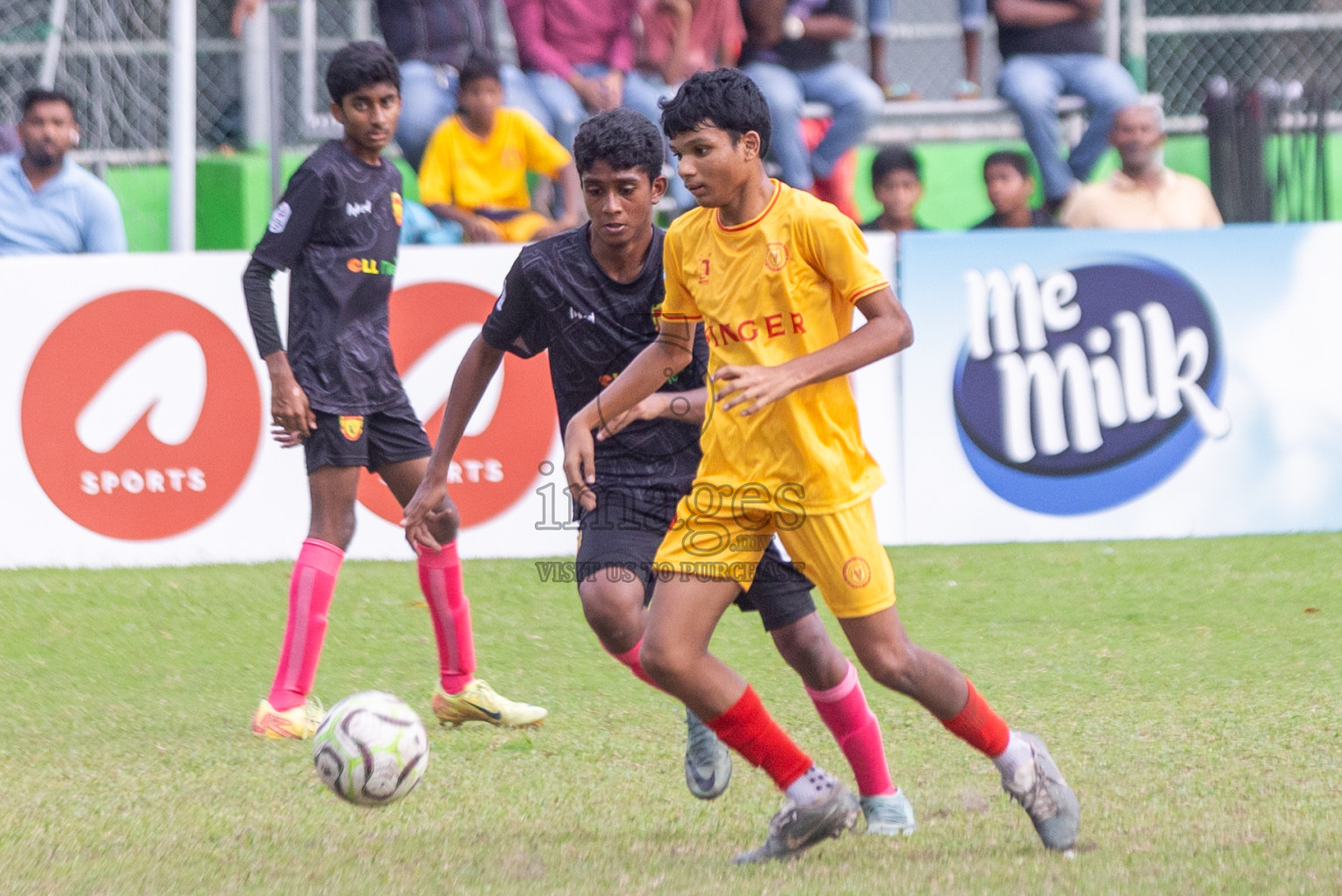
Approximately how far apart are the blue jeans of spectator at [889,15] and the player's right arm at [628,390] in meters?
7.88

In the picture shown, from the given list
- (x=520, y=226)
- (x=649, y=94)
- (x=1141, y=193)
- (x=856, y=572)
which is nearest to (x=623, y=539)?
(x=856, y=572)

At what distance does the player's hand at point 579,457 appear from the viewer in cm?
400

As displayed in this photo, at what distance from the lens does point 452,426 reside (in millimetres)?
4379

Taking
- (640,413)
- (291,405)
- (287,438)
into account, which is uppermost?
(640,413)

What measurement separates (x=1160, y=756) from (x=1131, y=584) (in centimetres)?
284

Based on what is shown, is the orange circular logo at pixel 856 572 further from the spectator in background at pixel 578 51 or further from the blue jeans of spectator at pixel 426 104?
the spectator in background at pixel 578 51

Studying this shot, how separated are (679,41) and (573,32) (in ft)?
2.20

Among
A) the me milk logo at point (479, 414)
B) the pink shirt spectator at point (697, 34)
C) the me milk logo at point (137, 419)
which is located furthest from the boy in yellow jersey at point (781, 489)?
the pink shirt spectator at point (697, 34)

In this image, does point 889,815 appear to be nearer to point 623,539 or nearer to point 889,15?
point 623,539

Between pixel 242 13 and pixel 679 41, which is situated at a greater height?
pixel 242 13

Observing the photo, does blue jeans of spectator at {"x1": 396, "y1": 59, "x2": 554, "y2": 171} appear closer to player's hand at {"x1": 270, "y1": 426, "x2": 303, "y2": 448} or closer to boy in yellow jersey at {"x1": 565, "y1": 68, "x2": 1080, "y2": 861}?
player's hand at {"x1": 270, "y1": 426, "x2": 303, "y2": 448}

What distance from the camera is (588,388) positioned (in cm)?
454

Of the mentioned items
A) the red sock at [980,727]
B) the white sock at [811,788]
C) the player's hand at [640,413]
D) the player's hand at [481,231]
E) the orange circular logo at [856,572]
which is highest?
the player's hand at [481,231]

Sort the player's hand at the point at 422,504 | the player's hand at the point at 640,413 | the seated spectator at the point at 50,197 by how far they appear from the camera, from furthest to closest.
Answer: the seated spectator at the point at 50,197
the player's hand at the point at 422,504
the player's hand at the point at 640,413
